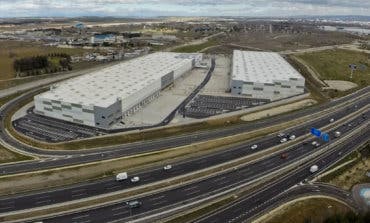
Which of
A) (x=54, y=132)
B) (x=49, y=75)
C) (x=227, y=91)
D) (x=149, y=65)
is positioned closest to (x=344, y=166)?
(x=227, y=91)

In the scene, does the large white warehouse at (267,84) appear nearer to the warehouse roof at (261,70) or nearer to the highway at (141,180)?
the warehouse roof at (261,70)

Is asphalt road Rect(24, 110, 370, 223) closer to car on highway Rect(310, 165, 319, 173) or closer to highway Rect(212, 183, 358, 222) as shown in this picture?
car on highway Rect(310, 165, 319, 173)

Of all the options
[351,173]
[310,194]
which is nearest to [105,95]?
[310,194]

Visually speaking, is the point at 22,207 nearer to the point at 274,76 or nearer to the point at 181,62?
the point at 274,76

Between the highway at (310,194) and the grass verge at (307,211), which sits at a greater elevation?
the highway at (310,194)

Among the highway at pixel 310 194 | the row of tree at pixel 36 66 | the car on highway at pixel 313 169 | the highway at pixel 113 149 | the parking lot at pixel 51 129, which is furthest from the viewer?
the row of tree at pixel 36 66

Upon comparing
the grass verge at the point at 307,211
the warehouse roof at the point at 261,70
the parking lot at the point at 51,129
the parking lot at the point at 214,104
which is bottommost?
the grass verge at the point at 307,211

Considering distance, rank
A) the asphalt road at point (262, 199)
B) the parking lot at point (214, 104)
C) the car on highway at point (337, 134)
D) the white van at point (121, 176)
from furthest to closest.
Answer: the parking lot at point (214, 104), the car on highway at point (337, 134), the white van at point (121, 176), the asphalt road at point (262, 199)

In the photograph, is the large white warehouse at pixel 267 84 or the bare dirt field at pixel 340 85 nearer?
the large white warehouse at pixel 267 84

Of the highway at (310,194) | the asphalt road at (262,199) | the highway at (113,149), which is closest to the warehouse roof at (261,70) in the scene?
the highway at (113,149)
